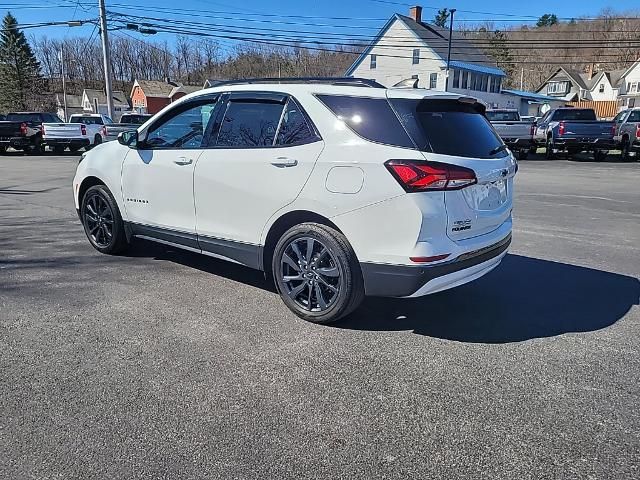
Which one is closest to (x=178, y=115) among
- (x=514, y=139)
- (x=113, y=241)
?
(x=113, y=241)

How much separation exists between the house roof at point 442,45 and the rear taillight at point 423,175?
1926 inches

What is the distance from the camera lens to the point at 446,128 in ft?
12.1

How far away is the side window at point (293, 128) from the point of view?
388cm

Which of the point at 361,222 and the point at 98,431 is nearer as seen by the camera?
the point at 98,431

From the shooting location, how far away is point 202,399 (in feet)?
9.49

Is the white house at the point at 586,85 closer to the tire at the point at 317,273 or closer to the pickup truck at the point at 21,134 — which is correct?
the pickup truck at the point at 21,134

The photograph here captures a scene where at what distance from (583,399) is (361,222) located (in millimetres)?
1758

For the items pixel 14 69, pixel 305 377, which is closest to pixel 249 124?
pixel 305 377

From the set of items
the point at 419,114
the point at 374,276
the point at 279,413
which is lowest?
the point at 279,413

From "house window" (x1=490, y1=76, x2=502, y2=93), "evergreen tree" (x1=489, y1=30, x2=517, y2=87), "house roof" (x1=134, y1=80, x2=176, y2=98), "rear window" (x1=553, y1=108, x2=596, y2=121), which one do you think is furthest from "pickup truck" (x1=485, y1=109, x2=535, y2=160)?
"house roof" (x1=134, y1=80, x2=176, y2=98)

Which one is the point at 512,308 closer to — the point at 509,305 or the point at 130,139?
the point at 509,305

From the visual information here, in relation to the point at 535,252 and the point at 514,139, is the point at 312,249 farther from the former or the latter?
the point at 514,139

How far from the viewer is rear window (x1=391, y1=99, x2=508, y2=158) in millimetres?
3520

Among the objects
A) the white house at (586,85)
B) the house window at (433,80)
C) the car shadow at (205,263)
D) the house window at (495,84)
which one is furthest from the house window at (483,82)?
the car shadow at (205,263)
